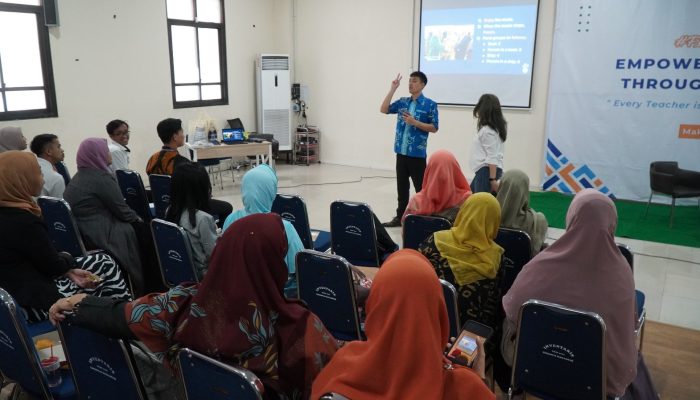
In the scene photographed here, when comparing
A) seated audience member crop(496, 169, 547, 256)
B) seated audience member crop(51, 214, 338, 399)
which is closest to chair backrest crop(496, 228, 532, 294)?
seated audience member crop(496, 169, 547, 256)

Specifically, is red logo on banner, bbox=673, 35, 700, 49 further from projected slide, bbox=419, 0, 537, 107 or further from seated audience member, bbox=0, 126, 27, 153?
seated audience member, bbox=0, 126, 27, 153

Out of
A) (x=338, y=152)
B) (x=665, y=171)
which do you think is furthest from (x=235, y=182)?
(x=665, y=171)

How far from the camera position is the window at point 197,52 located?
326 inches

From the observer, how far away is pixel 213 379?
1525mm

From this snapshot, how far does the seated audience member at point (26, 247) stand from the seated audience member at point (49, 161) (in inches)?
59.2

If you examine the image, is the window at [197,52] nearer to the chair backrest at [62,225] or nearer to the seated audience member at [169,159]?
the seated audience member at [169,159]

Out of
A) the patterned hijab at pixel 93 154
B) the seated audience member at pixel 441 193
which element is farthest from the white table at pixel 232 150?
the seated audience member at pixel 441 193

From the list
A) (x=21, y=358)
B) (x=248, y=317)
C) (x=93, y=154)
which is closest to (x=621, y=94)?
(x=93, y=154)

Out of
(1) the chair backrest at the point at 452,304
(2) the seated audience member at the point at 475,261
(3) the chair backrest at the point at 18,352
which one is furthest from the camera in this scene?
(2) the seated audience member at the point at 475,261

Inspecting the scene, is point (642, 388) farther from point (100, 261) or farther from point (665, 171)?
point (665, 171)

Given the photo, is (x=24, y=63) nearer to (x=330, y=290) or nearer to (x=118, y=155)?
(x=118, y=155)

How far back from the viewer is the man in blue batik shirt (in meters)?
5.39

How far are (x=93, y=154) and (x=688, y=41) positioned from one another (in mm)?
6928

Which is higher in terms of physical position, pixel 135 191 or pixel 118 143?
pixel 118 143
